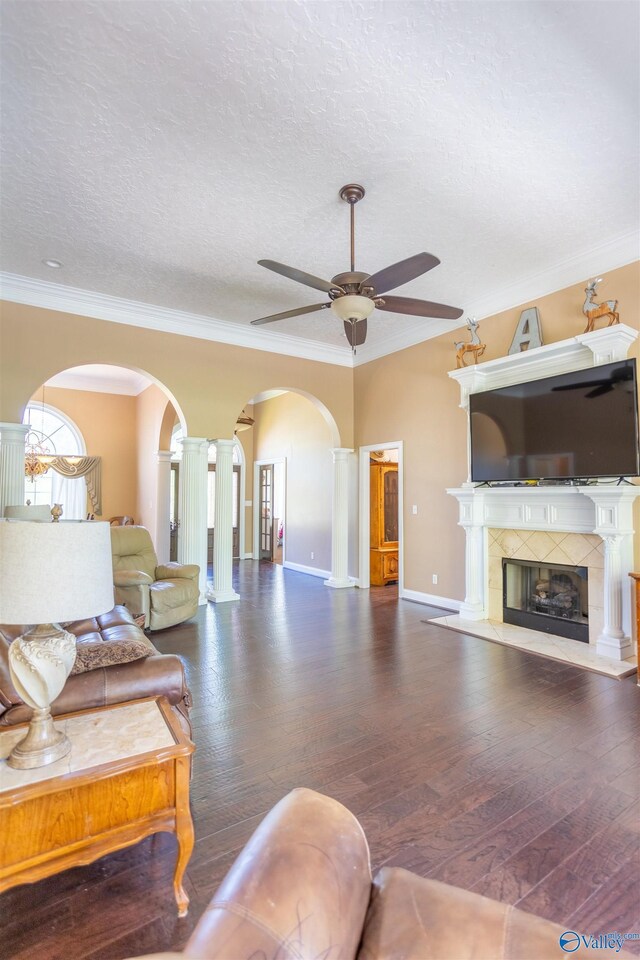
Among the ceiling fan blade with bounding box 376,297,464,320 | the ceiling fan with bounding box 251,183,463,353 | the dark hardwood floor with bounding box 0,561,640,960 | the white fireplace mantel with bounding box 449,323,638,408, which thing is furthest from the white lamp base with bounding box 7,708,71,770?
the white fireplace mantel with bounding box 449,323,638,408

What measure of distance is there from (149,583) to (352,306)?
346 cm

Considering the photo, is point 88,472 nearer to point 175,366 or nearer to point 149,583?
point 175,366

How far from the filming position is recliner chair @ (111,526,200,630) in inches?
190

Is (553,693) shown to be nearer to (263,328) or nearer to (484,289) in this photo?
(484,289)

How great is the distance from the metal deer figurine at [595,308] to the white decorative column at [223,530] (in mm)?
4317

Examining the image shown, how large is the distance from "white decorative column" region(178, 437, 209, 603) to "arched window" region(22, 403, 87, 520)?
5.19 m

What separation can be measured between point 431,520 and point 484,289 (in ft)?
9.25

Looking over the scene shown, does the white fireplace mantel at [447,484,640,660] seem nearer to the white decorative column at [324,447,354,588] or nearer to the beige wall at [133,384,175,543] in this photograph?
the white decorative column at [324,447,354,588]

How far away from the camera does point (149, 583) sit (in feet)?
16.2

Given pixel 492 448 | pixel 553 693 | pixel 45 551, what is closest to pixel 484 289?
pixel 492 448

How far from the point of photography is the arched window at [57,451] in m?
9.91

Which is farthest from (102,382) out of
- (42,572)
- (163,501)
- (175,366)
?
(42,572)

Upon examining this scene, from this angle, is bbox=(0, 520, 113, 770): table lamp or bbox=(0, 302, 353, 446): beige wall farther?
bbox=(0, 302, 353, 446): beige wall

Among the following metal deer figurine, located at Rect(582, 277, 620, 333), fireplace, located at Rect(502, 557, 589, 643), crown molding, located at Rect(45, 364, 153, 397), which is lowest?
fireplace, located at Rect(502, 557, 589, 643)
